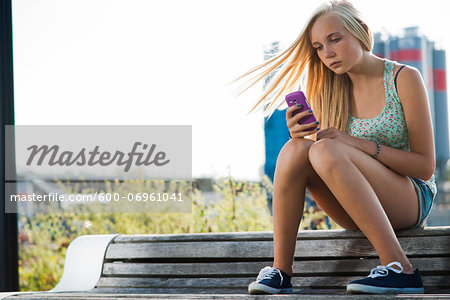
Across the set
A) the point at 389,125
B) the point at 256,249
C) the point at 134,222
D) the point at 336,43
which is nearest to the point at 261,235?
the point at 256,249

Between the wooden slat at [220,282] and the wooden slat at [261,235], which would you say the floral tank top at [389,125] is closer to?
the wooden slat at [261,235]

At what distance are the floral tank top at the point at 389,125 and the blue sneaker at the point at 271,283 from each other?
695 millimetres

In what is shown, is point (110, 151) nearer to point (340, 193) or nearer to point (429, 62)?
point (340, 193)

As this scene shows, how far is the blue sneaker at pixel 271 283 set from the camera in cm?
198

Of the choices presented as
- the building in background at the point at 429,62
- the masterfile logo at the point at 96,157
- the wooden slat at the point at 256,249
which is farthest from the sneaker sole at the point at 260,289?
the building in background at the point at 429,62

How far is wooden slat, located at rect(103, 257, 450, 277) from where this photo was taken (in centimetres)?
227

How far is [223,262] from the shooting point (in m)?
2.60

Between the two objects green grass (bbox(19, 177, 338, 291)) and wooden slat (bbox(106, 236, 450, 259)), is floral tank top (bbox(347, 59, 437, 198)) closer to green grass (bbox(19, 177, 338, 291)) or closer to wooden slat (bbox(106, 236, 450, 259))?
wooden slat (bbox(106, 236, 450, 259))

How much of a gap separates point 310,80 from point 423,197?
712mm

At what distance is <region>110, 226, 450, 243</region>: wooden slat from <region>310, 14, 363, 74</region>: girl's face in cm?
71

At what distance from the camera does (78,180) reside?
16.4ft

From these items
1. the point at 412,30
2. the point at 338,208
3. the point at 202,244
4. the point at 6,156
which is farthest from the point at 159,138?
the point at 412,30

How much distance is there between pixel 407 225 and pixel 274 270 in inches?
24.5

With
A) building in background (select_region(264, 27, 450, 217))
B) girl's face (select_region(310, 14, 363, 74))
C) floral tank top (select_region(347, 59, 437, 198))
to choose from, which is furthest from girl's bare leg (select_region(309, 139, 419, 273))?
building in background (select_region(264, 27, 450, 217))
